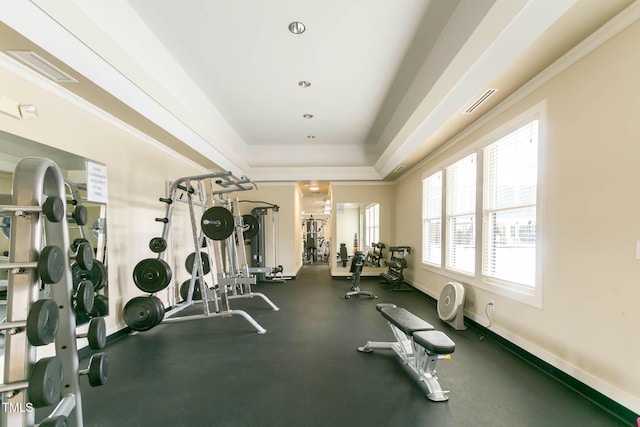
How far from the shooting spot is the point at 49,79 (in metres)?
2.14

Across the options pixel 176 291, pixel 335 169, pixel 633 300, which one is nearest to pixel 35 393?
pixel 633 300

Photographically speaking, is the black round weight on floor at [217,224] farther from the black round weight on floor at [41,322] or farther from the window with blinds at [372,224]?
the window with blinds at [372,224]

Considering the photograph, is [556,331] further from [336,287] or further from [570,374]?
[336,287]

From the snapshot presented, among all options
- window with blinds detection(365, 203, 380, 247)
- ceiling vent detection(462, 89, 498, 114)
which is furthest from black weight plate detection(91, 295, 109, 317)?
window with blinds detection(365, 203, 380, 247)

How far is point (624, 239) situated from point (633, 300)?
37cm

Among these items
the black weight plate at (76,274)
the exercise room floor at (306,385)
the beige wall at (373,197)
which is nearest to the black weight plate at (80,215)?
the exercise room floor at (306,385)

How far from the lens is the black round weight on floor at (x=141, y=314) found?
2959mm

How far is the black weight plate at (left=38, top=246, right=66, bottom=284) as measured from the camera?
0.98 m

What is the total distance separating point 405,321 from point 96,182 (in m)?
3.31

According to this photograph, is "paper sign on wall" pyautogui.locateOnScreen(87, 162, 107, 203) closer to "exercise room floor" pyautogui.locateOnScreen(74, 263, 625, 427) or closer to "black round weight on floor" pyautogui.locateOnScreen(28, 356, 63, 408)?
"exercise room floor" pyautogui.locateOnScreen(74, 263, 625, 427)

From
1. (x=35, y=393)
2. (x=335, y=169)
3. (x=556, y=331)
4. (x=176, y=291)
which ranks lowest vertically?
(x=176, y=291)

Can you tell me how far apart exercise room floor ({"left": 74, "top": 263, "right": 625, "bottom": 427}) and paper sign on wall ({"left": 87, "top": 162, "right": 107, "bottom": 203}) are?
158 centimetres

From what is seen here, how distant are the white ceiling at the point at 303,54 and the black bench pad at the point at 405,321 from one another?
6.92 feet

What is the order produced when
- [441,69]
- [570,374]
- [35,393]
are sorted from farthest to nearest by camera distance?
[441,69], [570,374], [35,393]
